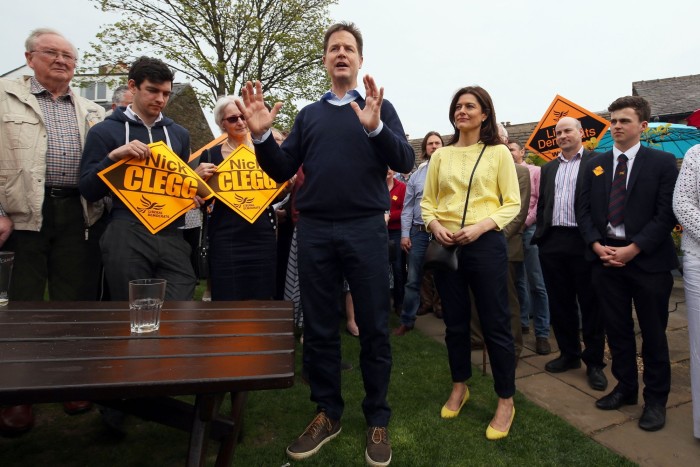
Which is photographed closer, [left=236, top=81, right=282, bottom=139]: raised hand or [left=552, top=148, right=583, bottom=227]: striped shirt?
[left=236, top=81, right=282, bottom=139]: raised hand

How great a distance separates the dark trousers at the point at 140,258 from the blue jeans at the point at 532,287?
3199 millimetres

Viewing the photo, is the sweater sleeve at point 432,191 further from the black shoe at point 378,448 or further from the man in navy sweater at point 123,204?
the man in navy sweater at point 123,204

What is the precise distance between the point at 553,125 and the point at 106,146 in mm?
5785

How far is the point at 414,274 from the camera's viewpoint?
449 cm

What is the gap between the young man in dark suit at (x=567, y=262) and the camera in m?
3.30

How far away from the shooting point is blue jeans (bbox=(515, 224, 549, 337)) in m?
4.12

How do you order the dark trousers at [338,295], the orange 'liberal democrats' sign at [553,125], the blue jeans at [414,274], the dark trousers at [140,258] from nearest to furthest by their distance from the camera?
the dark trousers at [338,295] < the dark trousers at [140,258] < the blue jeans at [414,274] < the orange 'liberal democrats' sign at [553,125]

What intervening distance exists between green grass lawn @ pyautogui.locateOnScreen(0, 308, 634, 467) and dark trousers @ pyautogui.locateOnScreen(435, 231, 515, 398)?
1.05 ft

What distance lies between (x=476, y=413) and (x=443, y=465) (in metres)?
0.67

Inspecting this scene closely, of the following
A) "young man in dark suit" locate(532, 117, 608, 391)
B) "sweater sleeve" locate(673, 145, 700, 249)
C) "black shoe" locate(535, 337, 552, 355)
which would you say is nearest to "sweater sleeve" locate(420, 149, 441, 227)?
"young man in dark suit" locate(532, 117, 608, 391)

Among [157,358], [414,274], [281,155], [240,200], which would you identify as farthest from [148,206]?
[414,274]

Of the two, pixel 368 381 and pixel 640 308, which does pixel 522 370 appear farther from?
pixel 368 381

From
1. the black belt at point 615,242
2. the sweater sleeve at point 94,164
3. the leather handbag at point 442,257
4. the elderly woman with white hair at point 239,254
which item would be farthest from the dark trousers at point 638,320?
the sweater sleeve at point 94,164

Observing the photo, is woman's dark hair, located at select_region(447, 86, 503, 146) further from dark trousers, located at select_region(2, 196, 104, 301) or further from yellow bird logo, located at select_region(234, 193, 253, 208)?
dark trousers, located at select_region(2, 196, 104, 301)
